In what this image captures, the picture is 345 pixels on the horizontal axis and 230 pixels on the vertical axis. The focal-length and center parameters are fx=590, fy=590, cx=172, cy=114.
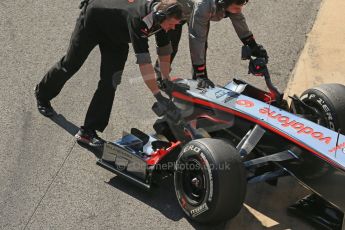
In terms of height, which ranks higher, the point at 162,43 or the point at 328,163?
the point at 162,43

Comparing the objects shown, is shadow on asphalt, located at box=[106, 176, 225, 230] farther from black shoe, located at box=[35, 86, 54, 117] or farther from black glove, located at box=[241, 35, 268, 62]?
black glove, located at box=[241, 35, 268, 62]

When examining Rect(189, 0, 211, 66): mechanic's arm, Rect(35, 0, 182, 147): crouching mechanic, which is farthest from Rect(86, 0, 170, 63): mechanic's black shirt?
Rect(189, 0, 211, 66): mechanic's arm

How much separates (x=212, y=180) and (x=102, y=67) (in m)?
2.04

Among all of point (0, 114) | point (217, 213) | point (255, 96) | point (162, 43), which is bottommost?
point (0, 114)

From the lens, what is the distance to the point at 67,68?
263 inches

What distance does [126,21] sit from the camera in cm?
584

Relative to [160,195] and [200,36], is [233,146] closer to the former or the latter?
[160,195]

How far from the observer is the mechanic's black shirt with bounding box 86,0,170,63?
18.1 feet

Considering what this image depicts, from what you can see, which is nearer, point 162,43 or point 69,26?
point 162,43

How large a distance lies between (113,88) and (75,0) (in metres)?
3.45

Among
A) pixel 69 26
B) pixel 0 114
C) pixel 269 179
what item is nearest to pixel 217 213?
pixel 269 179

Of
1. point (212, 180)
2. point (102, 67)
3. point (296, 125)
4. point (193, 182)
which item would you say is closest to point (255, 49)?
point (296, 125)

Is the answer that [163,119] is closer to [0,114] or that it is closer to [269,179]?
[269,179]

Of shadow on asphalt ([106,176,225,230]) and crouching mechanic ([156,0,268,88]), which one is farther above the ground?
crouching mechanic ([156,0,268,88])
